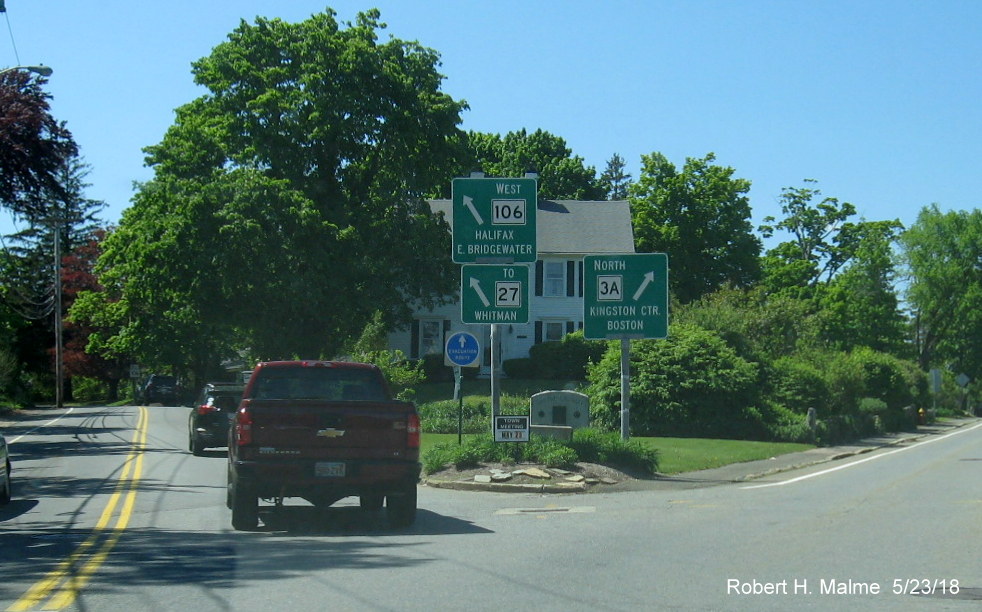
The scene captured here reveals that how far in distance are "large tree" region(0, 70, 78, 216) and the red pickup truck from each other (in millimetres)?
22692

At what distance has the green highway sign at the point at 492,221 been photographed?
20828mm

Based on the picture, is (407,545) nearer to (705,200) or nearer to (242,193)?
(242,193)

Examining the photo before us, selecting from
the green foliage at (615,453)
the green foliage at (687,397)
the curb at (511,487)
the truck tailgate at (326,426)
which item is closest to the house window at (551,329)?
the green foliage at (687,397)

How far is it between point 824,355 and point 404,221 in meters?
17.6

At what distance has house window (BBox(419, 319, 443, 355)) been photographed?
5666 cm

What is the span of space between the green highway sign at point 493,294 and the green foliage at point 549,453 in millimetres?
2322

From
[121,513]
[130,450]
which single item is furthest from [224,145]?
[121,513]

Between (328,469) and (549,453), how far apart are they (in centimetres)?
755

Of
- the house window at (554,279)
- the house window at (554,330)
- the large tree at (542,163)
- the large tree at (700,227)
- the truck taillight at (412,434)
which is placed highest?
the large tree at (542,163)

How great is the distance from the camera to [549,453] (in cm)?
1956

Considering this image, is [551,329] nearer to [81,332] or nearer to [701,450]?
[701,450]

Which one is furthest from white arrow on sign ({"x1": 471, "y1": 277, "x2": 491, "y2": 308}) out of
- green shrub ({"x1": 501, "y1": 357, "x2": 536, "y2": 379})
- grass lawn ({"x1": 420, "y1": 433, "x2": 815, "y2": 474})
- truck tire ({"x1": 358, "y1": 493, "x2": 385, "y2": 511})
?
green shrub ({"x1": 501, "y1": 357, "x2": 536, "y2": 379})

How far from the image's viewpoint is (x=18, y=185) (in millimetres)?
32969

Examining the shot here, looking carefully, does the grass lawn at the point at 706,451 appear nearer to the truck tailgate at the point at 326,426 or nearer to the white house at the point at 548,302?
the truck tailgate at the point at 326,426
